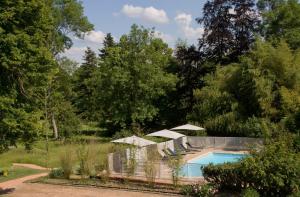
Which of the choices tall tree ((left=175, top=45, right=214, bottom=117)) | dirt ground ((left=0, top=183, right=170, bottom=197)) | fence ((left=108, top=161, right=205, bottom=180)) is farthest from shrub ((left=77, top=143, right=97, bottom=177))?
tall tree ((left=175, top=45, right=214, bottom=117))

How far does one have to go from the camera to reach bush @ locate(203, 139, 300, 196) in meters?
13.2

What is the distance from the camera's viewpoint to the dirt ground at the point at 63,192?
1584 centimetres

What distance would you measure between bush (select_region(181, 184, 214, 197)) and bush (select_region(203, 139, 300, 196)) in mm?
474

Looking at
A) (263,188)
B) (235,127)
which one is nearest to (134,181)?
(263,188)

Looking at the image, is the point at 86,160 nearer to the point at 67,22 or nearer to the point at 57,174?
the point at 57,174

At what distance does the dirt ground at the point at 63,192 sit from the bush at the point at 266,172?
95.7 inches

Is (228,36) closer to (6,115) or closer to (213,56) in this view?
(213,56)

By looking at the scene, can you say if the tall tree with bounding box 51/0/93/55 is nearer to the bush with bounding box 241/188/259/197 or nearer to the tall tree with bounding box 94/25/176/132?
the tall tree with bounding box 94/25/176/132

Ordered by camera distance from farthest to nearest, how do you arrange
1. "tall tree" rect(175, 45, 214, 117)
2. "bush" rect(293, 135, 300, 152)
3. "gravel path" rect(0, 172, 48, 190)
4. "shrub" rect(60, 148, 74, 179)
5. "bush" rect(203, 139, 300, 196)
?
"tall tree" rect(175, 45, 214, 117)
"shrub" rect(60, 148, 74, 179)
"gravel path" rect(0, 172, 48, 190)
"bush" rect(293, 135, 300, 152)
"bush" rect(203, 139, 300, 196)

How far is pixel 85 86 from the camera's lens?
206 feet

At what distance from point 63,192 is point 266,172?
7.61 m

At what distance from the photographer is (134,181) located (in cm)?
1747

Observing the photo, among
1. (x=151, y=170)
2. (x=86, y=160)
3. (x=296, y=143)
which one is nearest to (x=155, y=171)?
(x=151, y=170)

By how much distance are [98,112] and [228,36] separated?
50.7 ft
